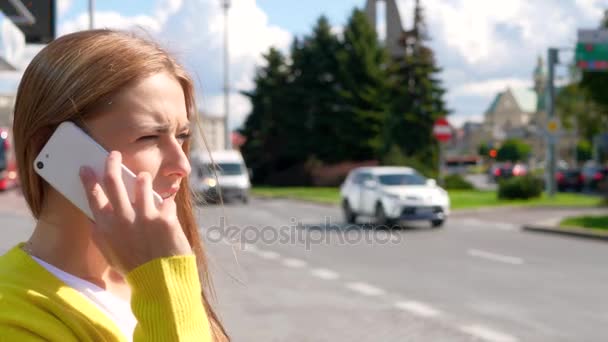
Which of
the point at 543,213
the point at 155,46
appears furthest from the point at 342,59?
the point at 155,46

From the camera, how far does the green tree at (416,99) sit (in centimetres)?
5416

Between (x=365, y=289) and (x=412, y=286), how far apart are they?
2.06 ft

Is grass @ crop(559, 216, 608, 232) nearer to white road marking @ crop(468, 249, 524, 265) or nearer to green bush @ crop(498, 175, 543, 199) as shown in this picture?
white road marking @ crop(468, 249, 524, 265)

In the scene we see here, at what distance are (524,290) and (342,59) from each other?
159ft

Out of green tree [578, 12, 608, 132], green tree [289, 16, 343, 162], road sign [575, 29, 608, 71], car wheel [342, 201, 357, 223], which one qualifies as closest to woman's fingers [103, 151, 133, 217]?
car wheel [342, 201, 357, 223]

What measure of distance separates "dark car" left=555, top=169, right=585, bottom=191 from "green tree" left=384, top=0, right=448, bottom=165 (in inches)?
306

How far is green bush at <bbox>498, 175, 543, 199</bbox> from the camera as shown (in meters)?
31.4

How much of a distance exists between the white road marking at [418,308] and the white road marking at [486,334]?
0.71 metres

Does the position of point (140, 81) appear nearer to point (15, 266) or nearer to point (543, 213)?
point (15, 266)

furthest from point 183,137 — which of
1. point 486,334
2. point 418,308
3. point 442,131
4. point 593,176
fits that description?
point 593,176

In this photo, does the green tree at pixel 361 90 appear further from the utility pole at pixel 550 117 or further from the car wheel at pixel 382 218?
the car wheel at pixel 382 218

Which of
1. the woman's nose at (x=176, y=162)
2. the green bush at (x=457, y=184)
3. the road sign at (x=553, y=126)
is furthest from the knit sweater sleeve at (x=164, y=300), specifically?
the green bush at (x=457, y=184)
